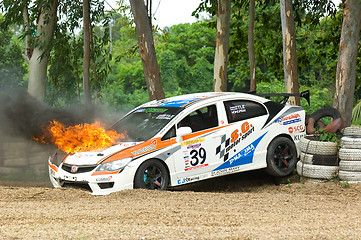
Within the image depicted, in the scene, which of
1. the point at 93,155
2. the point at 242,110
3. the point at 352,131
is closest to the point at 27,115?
the point at 93,155

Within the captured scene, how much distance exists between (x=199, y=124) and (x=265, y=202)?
202 cm

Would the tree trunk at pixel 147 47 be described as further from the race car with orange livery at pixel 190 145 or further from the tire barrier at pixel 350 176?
the tire barrier at pixel 350 176

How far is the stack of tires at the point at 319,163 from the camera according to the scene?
30.6ft

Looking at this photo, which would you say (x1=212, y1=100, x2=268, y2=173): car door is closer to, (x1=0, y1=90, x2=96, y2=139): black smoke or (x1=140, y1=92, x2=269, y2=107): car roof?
(x1=140, y1=92, x2=269, y2=107): car roof

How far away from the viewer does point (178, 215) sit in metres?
6.37

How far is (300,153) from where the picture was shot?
9875 mm

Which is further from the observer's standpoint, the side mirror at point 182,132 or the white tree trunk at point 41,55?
the white tree trunk at point 41,55

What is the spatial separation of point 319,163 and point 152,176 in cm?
340

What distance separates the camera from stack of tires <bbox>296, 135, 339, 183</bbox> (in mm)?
9336

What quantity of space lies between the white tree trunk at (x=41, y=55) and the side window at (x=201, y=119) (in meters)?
9.59

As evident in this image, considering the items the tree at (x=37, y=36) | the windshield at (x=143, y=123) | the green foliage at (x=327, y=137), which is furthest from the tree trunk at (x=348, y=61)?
the tree at (x=37, y=36)

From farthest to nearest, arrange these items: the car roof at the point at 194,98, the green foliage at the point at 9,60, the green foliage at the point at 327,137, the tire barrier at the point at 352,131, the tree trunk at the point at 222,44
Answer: the green foliage at the point at 9,60 → the tree trunk at the point at 222,44 → the tire barrier at the point at 352,131 → the green foliage at the point at 327,137 → the car roof at the point at 194,98

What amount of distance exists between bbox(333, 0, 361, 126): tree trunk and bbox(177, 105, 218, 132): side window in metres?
4.96

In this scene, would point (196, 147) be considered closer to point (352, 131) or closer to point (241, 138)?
point (241, 138)
